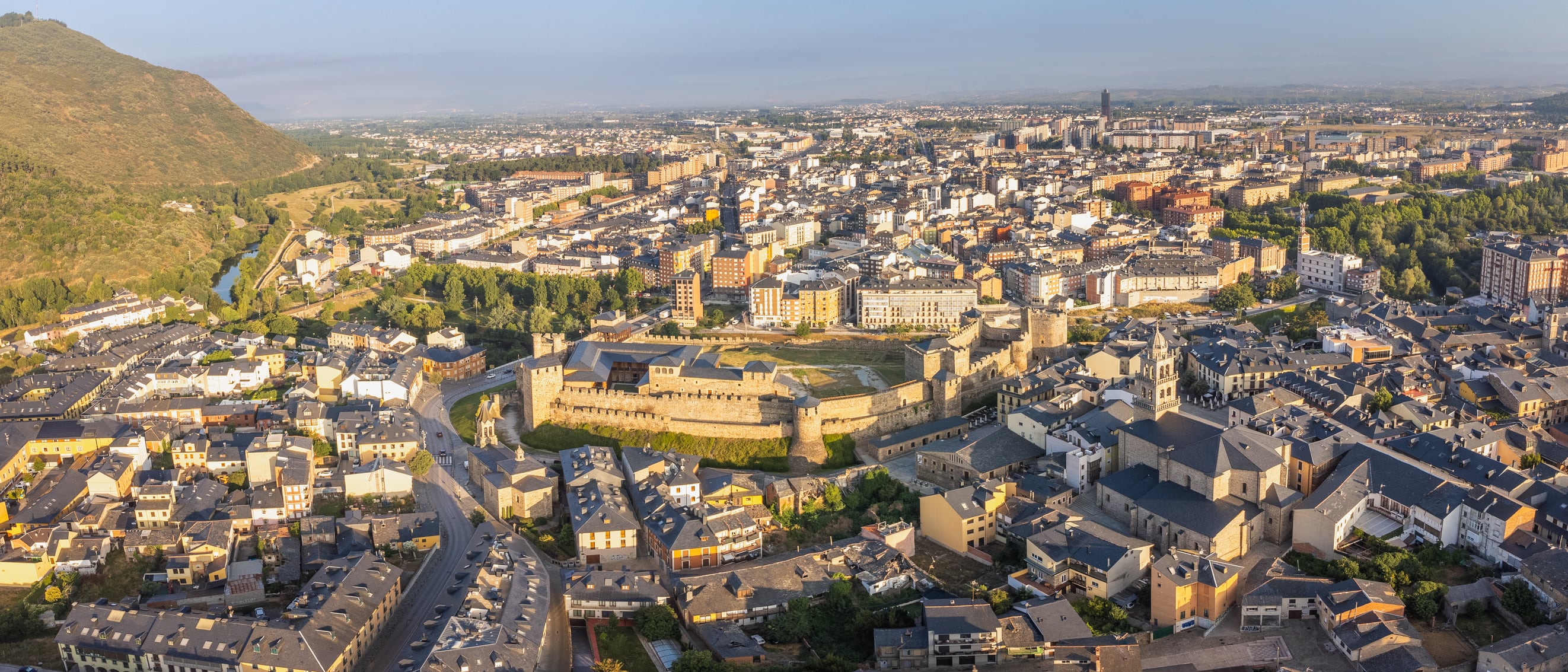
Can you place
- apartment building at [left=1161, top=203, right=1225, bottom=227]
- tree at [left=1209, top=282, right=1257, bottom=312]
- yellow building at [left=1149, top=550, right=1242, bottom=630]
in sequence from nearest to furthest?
yellow building at [left=1149, top=550, right=1242, bottom=630]
tree at [left=1209, top=282, right=1257, bottom=312]
apartment building at [left=1161, top=203, right=1225, bottom=227]

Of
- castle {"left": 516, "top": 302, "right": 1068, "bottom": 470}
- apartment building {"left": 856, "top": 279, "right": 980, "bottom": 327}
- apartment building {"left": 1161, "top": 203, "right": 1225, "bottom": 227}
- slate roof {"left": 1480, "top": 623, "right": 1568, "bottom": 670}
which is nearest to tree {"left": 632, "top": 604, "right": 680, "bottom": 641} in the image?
castle {"left": 516, "top": 302, "right": 1068, "bottom": 470}

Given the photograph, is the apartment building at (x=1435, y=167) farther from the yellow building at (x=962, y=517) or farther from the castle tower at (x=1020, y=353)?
the yellow building at (x=962, y=517)

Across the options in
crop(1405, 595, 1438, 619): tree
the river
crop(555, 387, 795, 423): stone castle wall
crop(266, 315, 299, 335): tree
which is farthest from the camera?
the river

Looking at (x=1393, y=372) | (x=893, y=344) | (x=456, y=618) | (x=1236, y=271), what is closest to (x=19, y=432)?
(x=456, y=618)

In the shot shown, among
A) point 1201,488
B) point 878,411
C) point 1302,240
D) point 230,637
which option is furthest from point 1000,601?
point 1302,240

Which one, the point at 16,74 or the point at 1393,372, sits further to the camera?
the point at 16,74

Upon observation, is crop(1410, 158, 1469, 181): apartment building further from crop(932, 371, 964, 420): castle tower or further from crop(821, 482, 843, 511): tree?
crop(821, 482, 843, 511): tree

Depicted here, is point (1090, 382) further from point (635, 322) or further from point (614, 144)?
point (614, 144)
